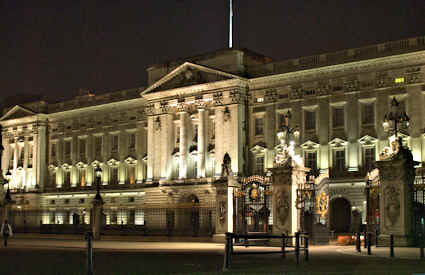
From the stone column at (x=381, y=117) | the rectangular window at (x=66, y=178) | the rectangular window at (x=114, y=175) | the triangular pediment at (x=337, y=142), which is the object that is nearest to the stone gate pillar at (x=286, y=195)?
the stone column at (x=381, y=117)

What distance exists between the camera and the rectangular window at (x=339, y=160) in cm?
5953

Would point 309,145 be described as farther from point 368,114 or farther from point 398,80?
point 398,80

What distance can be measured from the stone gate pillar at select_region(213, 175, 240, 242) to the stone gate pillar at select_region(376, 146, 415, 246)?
A: 905cm

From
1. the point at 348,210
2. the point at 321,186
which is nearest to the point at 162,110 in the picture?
the point at 348,210

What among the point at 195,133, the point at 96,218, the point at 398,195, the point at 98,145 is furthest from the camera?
the point at 98,145

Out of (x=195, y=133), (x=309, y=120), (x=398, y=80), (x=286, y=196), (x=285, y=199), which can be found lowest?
(x=285, y=199)

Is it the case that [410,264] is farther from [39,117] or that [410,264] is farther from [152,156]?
[39,117]

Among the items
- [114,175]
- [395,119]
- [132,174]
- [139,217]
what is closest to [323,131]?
[139,217]

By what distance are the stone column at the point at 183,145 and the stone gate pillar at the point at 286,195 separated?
36.9 m

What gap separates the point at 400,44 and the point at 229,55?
16.6 meters

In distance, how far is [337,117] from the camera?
60562 mm

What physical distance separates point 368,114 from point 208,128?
52.2ft

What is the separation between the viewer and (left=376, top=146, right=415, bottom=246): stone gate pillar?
27.7 metres

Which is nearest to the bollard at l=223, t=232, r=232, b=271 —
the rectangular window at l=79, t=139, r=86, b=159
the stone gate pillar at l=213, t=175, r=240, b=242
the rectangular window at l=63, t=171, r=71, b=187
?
the stone gate pillar at l=213, t=175, r=240, b=242
